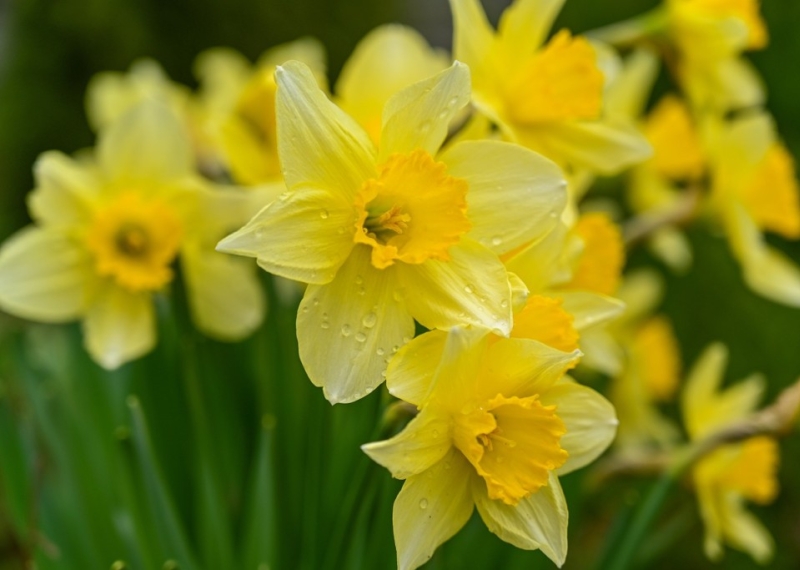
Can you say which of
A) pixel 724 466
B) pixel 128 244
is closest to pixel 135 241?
pixel 128 244

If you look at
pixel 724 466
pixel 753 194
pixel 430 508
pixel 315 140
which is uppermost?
pixel 315 140

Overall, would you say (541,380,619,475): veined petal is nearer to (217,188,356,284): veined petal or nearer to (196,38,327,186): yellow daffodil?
(217,188,356,284): veined petal

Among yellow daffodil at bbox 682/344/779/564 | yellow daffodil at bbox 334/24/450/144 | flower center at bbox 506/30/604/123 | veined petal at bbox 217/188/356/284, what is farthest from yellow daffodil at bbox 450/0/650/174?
yellow daffodil at bbox 682/344/779/564

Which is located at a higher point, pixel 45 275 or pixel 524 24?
pixel 524 24

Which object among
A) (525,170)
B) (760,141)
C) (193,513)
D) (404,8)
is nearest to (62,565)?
(193,513)

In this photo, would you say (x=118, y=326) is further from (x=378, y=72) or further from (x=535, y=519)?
(x=535, y=519)

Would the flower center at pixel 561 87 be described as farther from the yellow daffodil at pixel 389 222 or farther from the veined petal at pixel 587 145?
the yellow daffodil at pixel 389 222

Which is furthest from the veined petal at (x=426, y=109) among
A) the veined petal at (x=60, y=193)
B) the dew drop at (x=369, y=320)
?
the veined petal at (x=60, y=193)
